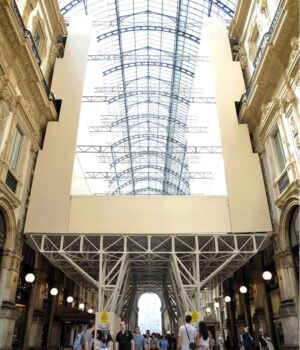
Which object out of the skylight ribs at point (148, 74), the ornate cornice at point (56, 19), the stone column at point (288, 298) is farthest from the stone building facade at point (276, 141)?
the ornate cornice at point (56, 19)

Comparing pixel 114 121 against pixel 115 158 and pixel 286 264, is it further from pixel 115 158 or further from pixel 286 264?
pixel 286 264

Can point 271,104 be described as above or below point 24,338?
above

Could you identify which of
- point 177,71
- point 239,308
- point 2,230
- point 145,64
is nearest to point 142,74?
point 145,64

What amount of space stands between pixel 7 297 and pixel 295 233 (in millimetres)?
12483

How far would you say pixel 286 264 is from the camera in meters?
15.3

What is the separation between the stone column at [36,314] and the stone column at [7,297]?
318cm

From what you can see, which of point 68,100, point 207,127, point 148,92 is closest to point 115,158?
point 148,92

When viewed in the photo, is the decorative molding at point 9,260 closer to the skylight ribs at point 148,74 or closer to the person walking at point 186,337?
the person walking at point 186,337

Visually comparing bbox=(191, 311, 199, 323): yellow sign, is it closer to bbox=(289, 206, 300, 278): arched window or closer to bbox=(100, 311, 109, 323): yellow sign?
bbox=(100, 311, 109, 323): yellow sign

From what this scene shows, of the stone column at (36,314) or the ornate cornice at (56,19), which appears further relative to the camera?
the ornate cornice at (56,19)

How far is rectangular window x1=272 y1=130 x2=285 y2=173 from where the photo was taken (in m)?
16.8

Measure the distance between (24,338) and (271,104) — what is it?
652 inches

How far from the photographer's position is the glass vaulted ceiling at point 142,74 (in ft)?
85.6

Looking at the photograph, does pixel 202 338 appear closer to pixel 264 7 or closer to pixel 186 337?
pixel 186 337
